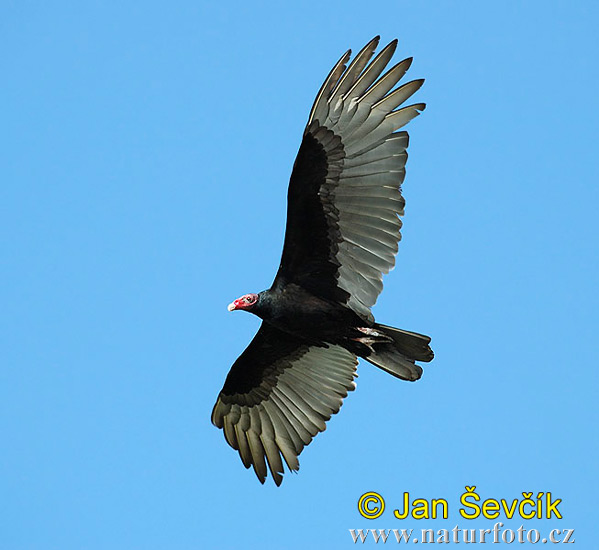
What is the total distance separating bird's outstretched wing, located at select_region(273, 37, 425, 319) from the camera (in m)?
7.96

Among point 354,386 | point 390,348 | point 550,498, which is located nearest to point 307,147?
point 390,348

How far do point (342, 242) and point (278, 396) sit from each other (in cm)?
204

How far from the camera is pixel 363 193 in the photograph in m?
8.11

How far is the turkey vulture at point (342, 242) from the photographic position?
798 centimetres

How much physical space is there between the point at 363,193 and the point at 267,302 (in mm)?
1302

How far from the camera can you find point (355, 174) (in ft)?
26.6

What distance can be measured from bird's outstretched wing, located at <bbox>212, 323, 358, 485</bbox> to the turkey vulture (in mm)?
14

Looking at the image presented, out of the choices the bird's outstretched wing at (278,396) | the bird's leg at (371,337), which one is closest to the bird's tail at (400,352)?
the bird's leg at (371,337)

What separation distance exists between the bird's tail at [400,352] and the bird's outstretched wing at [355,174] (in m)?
0.29

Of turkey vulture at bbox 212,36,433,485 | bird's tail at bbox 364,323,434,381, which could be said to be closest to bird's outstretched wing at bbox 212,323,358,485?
turkey vulture at bbox 212,36,433,485

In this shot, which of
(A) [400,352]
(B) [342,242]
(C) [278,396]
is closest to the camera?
(B) [342,242]

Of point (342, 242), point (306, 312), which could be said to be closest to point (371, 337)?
point (306, 312)

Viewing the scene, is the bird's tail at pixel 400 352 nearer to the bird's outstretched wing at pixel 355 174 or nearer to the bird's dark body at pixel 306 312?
the bird's dark body at pixel 306 312

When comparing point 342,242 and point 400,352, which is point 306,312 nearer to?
point 342,242
